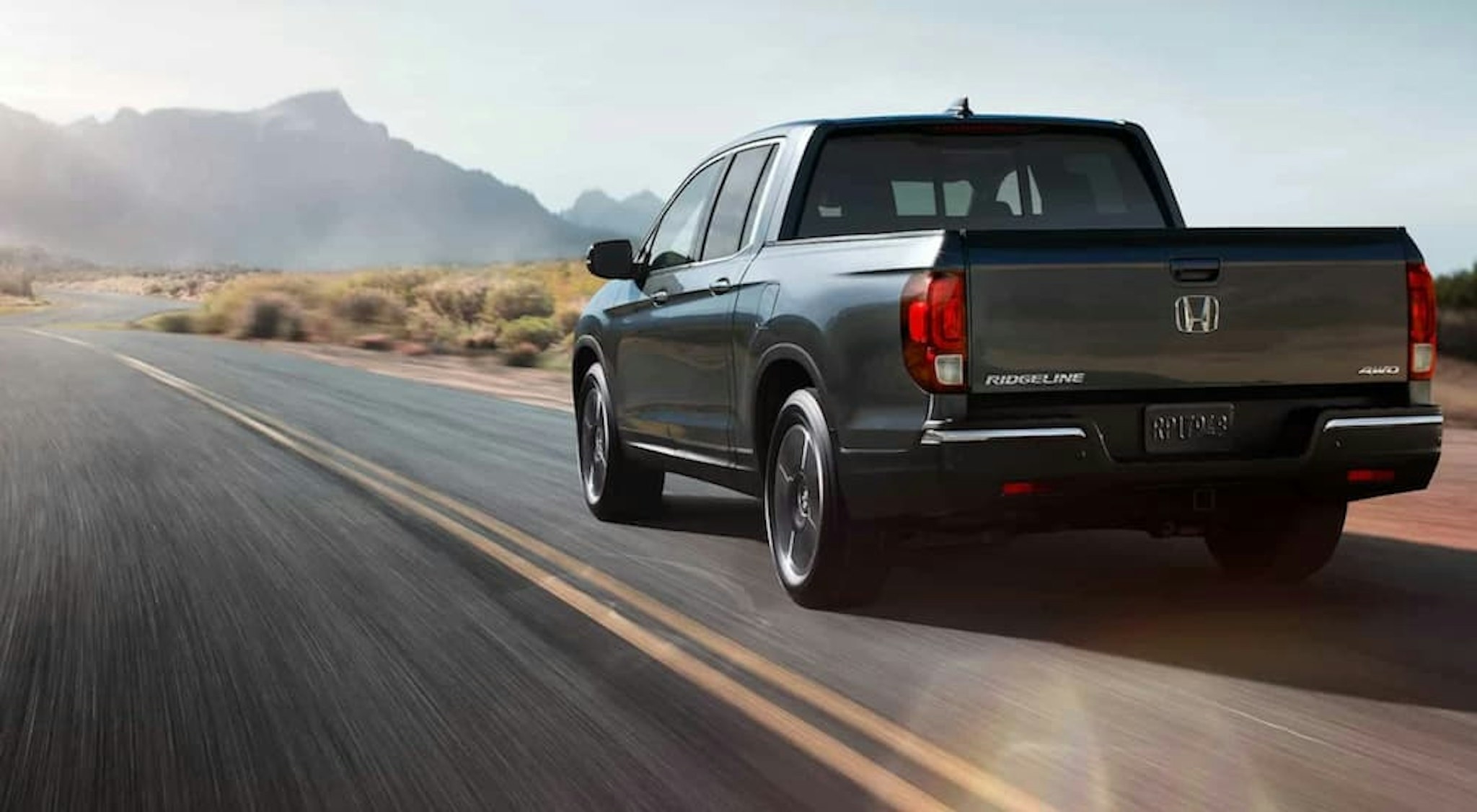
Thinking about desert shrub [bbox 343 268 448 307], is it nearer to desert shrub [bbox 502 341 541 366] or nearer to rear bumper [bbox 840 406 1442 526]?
desert shrub [bbox 502 341 541 366]

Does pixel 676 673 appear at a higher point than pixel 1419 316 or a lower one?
lower

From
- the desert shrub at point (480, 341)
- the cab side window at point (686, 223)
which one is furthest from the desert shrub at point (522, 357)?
the cab side window at point (686, 223)

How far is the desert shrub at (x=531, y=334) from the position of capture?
42594mm

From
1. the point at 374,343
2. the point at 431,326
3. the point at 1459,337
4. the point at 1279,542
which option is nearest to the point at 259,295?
the point at 431,326

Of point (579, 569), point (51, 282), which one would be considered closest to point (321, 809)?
point (579, 569)

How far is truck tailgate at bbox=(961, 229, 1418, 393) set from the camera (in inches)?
257

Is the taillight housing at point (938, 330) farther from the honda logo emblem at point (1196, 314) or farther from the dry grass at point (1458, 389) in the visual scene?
the dry grass at point (1458, 389)

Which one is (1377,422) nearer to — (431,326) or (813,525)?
(813,525)

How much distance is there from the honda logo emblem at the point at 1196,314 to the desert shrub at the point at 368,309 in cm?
4790

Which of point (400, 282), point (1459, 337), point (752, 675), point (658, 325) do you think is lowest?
point (1459, 337)

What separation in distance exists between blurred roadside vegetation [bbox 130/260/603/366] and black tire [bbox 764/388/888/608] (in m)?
30.8

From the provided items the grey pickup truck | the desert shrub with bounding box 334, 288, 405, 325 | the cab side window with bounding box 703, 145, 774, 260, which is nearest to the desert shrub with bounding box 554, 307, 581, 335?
the desert shrub with bounding box 334, 288, 405, 325

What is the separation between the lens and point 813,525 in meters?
7.43

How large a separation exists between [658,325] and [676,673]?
11.5 ft
